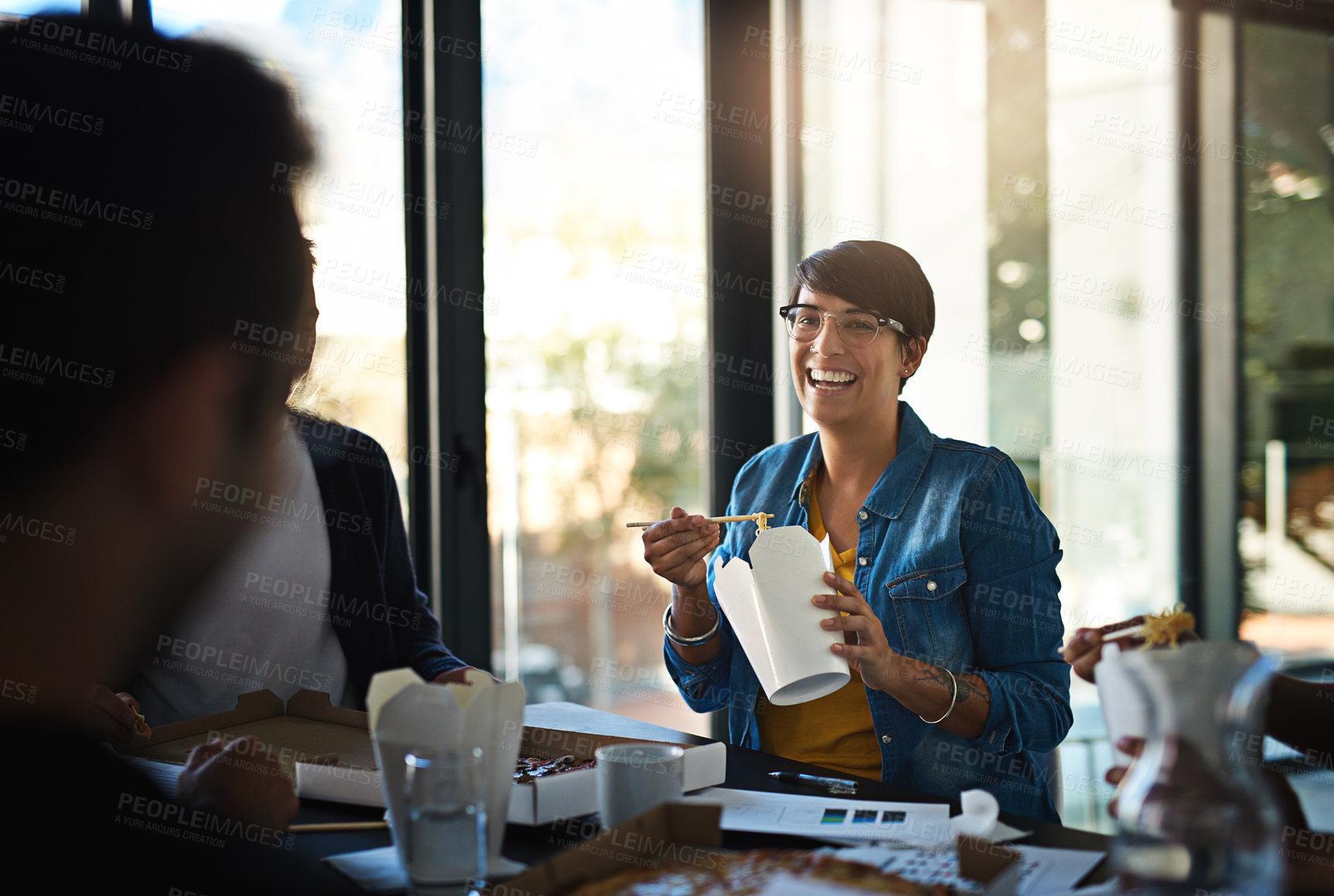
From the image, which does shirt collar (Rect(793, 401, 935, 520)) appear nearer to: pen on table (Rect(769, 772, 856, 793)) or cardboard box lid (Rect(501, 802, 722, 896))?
pen on table (Rect(769, 772, 856, 793))

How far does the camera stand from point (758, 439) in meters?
2.78

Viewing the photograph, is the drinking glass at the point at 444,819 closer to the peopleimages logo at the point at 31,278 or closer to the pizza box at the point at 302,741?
the pizza box at the point at 302,741

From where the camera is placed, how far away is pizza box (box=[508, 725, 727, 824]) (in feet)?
3.53

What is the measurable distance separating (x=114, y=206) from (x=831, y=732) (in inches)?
49.8

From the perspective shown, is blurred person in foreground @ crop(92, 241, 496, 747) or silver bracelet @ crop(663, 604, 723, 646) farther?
silver bracelet @ crop(663, 604, 723, 646)

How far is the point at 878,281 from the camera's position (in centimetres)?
185

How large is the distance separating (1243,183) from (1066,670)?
2355 millimetres

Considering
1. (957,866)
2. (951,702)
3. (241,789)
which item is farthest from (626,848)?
(951,702)

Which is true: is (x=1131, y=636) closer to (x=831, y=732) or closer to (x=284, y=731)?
(x=831, y=732)

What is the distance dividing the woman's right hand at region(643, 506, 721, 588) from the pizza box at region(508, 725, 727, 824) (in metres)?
0.33

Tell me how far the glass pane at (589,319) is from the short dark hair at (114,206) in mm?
1442

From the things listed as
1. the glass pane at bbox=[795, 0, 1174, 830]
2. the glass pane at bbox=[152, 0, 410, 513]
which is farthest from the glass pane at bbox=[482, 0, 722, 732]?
the glass pane at bbox=[795, 0, 1174, 830]

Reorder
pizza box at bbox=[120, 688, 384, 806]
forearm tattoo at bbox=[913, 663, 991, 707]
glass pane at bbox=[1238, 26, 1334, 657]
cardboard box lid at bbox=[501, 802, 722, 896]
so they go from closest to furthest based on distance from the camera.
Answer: cardboard box lid at bbox=[501, 802, 722, 896] → pizza box at bbox=[120, 688, 384, 806] → forearm tattoo at bbox=[913, 663, 991, 707] → glass pane at bbox=[1238, 26, 1334, 657]

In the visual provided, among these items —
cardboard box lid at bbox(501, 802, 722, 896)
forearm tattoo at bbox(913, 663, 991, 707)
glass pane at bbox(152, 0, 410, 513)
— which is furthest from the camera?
glass pane at bbox(152, 0, 410, 513)
